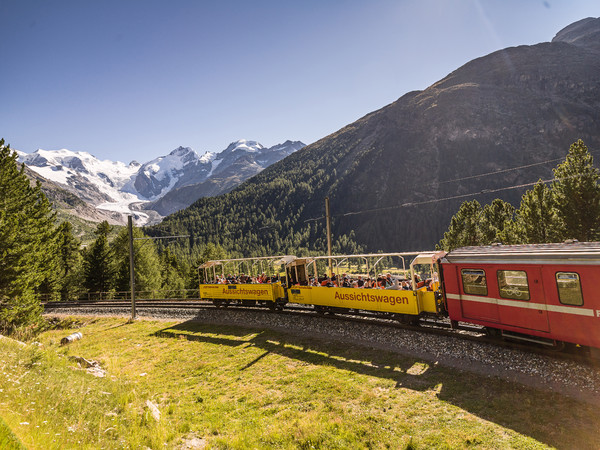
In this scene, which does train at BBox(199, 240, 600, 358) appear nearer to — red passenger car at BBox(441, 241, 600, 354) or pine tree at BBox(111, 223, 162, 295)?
red passenger car at BBox(441, 241, 600, 354)

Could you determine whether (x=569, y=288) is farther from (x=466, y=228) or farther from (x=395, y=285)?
(x=466, y=228)

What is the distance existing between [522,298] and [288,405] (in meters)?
9.38

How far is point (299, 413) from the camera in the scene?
30.1 feet

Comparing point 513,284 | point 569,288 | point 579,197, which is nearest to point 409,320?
point 513,284

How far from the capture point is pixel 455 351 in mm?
12367

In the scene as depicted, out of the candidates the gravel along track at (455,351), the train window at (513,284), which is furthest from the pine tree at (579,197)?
the gravel along track at (455,351)

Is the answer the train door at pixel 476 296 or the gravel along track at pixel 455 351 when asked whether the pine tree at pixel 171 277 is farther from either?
the train door at pixel 476 296

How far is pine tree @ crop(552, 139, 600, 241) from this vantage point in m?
24.7

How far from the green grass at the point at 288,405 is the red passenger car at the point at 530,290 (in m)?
2.79

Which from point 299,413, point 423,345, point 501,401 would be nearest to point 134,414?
point 299,413

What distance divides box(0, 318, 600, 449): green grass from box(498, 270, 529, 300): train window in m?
3.55

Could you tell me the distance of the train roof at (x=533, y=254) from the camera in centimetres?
1022

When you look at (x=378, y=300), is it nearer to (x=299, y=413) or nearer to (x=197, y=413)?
(x=299, y=413)

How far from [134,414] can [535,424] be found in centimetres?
1019
